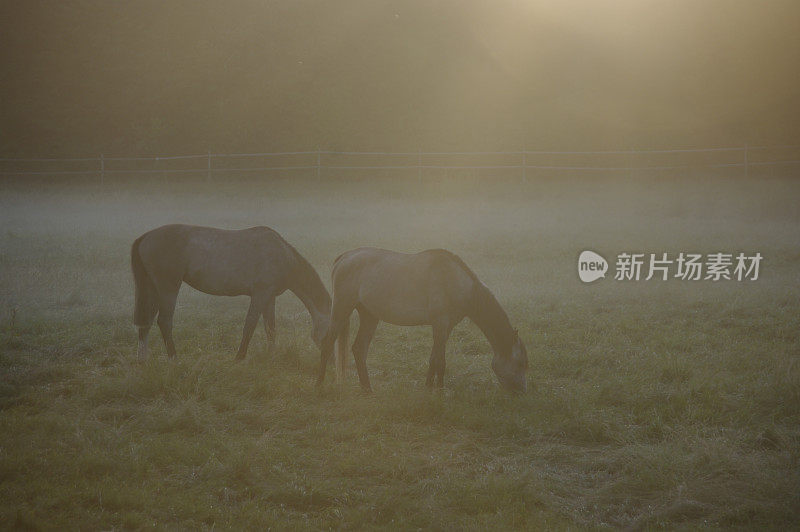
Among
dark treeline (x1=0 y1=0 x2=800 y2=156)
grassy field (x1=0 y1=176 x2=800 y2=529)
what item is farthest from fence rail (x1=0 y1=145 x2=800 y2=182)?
grassy field (x1=0 y1=176 x2=800 y2=529)

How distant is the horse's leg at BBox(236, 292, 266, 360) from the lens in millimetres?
7980

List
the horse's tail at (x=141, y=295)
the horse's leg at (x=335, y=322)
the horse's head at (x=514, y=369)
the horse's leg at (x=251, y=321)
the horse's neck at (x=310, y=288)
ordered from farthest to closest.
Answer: the horse's neck at (x=310, y=288) → the horse's tail at (x=141, y=295) → the horse's leg at (x=251, y=321) → the horse's leg at (x=335, y=322) → the horse's head at (x=514, y=369)

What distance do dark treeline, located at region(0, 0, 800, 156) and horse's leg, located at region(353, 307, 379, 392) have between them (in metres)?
27.5

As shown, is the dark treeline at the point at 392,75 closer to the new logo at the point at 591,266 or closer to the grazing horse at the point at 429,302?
the new logo at the point at 591,266

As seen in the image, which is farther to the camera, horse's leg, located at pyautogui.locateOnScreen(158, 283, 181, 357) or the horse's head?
horse's leg, located at pyautogui.locateOnScreen(158, 283, 181, 357)

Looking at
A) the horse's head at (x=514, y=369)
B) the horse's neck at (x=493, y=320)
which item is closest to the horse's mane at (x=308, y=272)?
the horse's neck at (x=493, y=320)

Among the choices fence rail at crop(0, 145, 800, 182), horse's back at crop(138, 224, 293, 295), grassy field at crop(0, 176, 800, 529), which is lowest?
grassy field at crop(0, 176, 800, 529)

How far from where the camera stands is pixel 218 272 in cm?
820

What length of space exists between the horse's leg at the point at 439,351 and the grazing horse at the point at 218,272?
1523 millimetres

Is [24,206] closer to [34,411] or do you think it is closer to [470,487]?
[34,411]

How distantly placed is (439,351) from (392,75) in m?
34.1

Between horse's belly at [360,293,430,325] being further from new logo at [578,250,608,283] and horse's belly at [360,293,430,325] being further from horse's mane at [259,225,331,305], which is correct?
new logo at [578,250,608,283]

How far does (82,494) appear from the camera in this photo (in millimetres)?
4918

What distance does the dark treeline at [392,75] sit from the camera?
35.0m
